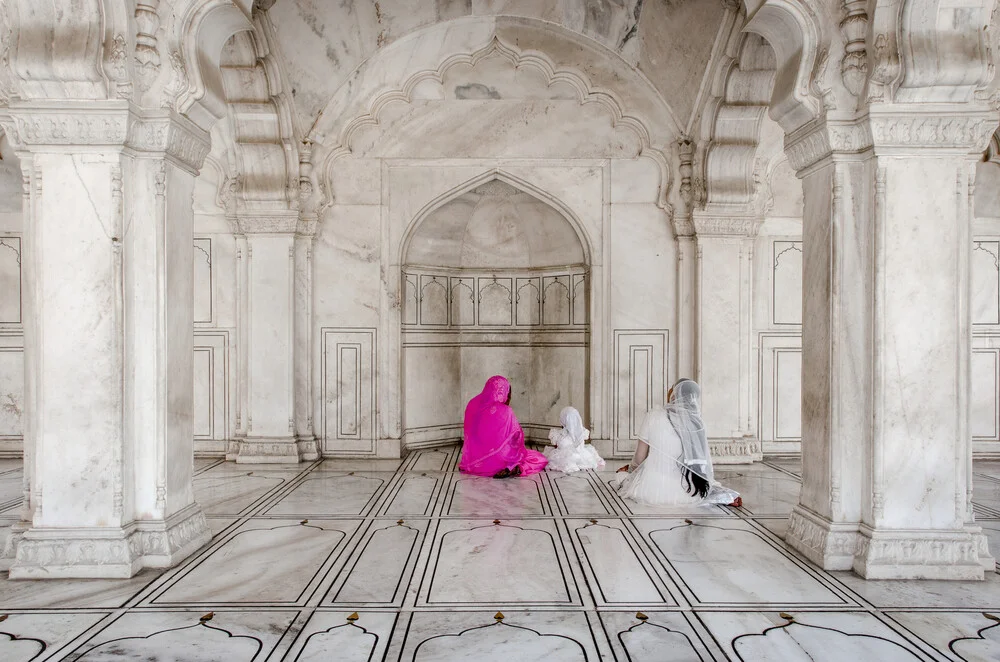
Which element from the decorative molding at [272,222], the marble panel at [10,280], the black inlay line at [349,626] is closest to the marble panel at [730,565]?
the black inlay line at [349,626]

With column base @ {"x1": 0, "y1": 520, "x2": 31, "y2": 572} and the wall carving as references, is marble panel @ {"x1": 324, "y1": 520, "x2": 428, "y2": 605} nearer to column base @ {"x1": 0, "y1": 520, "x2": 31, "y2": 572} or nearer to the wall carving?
column base @ {"x1": 0, "y1": 520, "x2": 31, "y2": 572}

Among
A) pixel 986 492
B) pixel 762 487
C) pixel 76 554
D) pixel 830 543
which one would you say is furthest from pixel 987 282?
pixel 76 554

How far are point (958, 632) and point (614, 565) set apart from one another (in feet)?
5.27

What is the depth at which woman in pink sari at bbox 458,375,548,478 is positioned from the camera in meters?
6.77

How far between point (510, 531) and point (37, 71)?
12.2ft

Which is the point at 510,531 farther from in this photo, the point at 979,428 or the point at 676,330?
the point at 979,428

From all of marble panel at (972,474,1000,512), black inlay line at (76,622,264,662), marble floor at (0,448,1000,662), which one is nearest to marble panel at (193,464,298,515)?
marble floor at (0,448,1000,662)

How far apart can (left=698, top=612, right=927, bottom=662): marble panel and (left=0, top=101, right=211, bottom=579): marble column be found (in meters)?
2.90

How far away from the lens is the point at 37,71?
3730 millimetres

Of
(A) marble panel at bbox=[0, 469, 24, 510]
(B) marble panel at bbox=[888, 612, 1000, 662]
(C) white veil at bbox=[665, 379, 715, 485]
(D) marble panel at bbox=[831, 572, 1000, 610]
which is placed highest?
(C) white veil at bbox=[665, 379, 715, 485]

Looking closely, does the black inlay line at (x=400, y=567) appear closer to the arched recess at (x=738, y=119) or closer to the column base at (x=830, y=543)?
the column base at (x=830, y=543)

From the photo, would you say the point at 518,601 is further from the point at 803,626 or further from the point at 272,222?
the point at 272,222

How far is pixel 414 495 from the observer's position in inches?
231

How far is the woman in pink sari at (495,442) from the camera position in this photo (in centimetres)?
677
